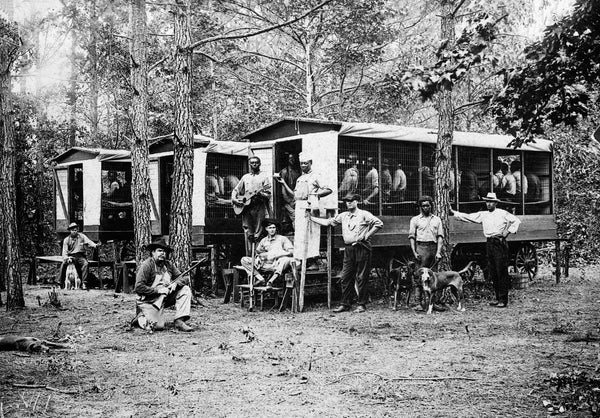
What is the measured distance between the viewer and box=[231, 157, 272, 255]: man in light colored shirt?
12.7 m

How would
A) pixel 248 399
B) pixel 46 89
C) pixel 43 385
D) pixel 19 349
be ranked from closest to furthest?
pixel 248 399
pixel 43 385
pixel 19 349
pixel 46 89

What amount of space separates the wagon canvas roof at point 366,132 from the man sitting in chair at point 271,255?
194 centimetres

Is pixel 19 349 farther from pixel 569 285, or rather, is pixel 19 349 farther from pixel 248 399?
pixel 569 285

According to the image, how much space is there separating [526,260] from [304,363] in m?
10.5

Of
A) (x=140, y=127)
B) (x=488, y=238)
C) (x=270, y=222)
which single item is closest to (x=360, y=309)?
(x=270, y=222)

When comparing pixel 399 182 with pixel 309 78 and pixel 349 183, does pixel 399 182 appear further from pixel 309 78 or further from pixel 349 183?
pixel 309 78

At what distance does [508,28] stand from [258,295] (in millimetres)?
11796

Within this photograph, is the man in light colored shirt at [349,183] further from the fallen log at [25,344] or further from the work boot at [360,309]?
the fallen log at [25,344]

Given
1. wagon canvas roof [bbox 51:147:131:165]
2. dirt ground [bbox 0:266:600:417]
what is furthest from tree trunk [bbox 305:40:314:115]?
dirt ground [bbox 0:266:600:417]

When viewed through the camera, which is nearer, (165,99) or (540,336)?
(540,336)

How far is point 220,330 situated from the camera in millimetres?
9766

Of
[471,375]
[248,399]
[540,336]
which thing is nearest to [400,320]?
[540,336]

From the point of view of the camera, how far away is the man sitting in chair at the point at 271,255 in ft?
38.8

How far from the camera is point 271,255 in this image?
12094 millimetres
